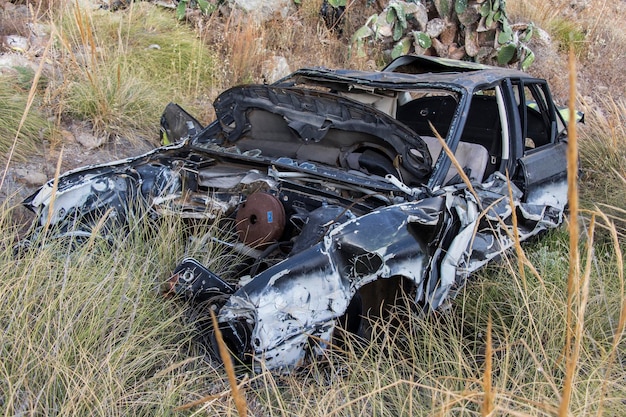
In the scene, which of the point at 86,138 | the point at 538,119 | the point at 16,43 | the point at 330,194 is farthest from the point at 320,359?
the point at 16,43

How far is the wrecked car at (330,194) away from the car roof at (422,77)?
0.01 m

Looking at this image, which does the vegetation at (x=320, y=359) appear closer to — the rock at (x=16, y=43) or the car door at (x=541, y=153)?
the car door at (x=541, y=153)

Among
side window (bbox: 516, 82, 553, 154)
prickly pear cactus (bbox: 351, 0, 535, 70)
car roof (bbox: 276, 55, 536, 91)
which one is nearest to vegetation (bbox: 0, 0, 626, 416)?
side window (bbox: 516, 82, 553, 154)

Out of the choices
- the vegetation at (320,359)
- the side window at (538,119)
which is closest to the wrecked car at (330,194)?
the side window at (538,119)

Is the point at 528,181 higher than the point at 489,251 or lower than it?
higher

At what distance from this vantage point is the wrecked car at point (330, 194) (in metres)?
2.40

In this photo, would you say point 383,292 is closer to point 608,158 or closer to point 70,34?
point 608,158

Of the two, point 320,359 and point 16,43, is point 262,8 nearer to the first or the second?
point 16,43

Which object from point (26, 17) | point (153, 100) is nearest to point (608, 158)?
point (153, 100)

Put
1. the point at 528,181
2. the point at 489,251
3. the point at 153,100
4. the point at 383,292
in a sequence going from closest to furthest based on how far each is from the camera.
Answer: the point at 383,292, the point at 489,251, the point at 528,181, the point at 153,100

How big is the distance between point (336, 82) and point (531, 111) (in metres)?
1.65

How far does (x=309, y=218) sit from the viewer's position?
2852 millimetres

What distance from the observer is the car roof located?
Result: 11.4 feet

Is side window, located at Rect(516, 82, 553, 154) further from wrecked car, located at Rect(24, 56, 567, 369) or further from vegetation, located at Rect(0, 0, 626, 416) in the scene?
vegetation, located at Rect(0, 0, 626, 416)
